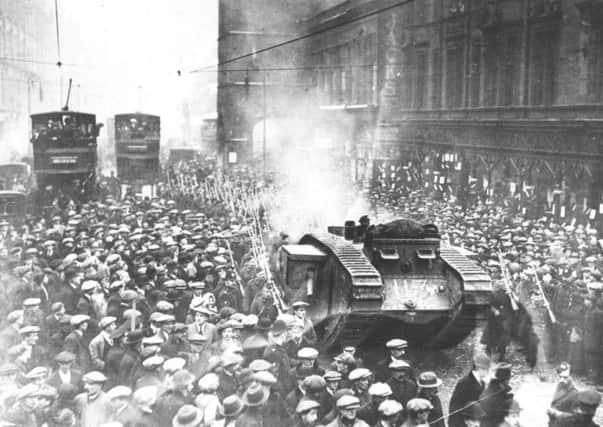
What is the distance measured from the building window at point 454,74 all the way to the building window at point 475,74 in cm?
104

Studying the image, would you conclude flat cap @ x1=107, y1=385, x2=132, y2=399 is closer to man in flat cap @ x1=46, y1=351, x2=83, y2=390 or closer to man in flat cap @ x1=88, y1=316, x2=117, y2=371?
man in flat cap @ x1=46, y1=351, x2=83, y2=390

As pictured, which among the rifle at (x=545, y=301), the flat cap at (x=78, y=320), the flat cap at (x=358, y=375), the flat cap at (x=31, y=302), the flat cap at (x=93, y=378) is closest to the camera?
the flat cap at (x=93, y=378)

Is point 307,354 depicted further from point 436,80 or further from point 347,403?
point 436,80

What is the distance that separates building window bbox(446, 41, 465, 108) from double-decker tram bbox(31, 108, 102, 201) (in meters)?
16.9

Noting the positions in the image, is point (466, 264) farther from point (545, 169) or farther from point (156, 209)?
point (545, 169)

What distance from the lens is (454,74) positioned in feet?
110

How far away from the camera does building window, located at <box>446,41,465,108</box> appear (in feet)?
108

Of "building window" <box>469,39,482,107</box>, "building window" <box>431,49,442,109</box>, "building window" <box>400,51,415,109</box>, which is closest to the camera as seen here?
"building window" <box>469,39,482,107</box>

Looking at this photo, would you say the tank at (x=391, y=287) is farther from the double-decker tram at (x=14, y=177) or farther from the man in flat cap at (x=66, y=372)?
the double-decker tram at (x=14, y=177)

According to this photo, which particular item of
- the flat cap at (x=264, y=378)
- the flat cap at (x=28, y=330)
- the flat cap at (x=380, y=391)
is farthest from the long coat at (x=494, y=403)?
the flat cap at (x=28, y=330)

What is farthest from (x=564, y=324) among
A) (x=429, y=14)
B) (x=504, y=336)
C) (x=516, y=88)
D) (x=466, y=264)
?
(x=429, y=14)

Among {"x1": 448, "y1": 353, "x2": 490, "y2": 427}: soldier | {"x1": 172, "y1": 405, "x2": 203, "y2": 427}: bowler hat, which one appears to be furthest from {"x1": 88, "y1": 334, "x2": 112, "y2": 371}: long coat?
{"x1": 448, "y1": 353, "x2": 490, "y2": 427}: soldier

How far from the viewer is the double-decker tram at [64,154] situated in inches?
1106

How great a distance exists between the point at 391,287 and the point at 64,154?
21187mm
